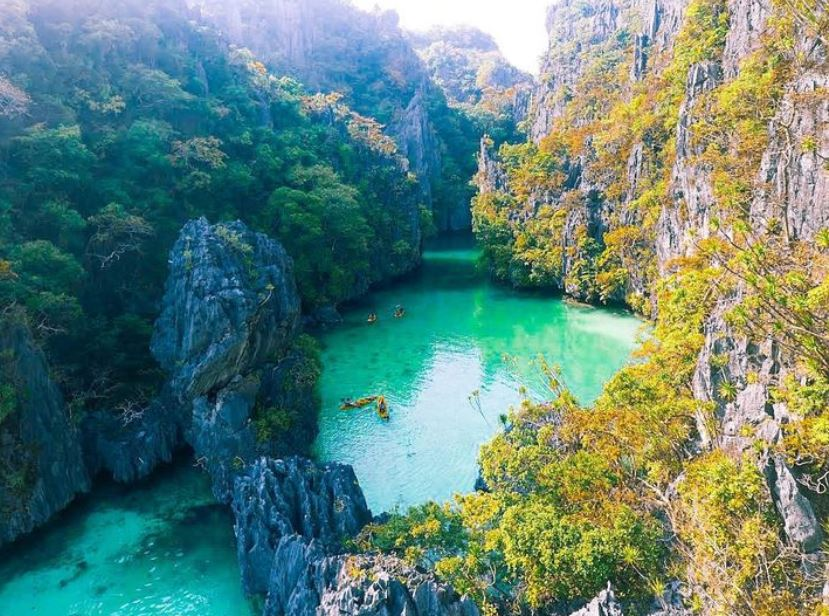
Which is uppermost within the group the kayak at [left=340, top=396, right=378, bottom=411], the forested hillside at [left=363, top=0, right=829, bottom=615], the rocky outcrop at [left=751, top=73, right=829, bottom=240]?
the rocky outcrop at [left=751, top=73, right=829, bottom=240]

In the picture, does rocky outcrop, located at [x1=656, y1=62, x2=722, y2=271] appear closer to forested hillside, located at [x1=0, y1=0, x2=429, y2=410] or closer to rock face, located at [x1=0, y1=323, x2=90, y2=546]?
forested hillside, located at [x1=0, y1=0, x2=429, y2=410]

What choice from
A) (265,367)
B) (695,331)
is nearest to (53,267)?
(265,367)

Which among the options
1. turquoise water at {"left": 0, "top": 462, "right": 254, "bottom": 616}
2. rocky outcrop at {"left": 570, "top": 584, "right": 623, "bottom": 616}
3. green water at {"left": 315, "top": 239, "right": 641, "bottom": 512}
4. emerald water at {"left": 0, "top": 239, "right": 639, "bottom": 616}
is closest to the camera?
rocky outcrop at {"left": 570, "top": 584, "right": 623, "bottom": 616}

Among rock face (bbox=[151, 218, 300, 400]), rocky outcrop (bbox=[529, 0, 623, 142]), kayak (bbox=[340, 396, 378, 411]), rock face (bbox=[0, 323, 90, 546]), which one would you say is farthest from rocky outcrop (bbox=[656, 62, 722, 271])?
rocky outcrop (bbox=[529, 0, 623, 142])

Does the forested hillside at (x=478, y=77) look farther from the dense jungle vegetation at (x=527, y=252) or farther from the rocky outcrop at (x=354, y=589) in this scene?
the rocky outcrop at (x=354, y=589)

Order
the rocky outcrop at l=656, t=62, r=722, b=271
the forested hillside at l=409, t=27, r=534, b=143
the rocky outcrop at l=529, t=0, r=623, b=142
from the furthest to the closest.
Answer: the forested hillside at l=409, t=27, r=534, b=143, the rocky outcrop at l=529, t=0, r=623, b=142, the rocky outcrop at l=656, t=62, r=722, b=271

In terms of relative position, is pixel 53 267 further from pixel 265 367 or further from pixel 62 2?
pixel 62 2
